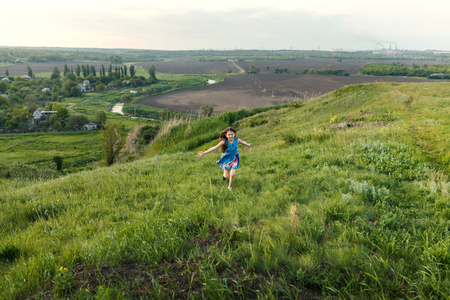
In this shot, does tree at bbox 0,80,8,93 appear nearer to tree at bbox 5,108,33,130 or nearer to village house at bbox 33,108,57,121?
village house at bbox 33,108,57,121

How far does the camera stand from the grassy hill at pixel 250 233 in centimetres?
281

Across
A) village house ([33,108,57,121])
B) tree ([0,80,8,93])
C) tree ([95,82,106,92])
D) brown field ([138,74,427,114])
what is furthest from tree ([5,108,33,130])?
tree ([0,80,8,93])

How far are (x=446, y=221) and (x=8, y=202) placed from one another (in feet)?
30.8

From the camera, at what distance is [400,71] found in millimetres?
106062

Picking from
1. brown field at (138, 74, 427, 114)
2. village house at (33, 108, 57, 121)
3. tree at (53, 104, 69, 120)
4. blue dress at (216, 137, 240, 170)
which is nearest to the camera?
blue dress at (216, 137, 240, 170)

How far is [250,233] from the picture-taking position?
3826 millimetres

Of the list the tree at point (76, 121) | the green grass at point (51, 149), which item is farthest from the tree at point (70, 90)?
the green grass at point (51, 149)

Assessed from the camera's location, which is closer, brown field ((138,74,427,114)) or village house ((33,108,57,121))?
brown field ((138,74,427,114))

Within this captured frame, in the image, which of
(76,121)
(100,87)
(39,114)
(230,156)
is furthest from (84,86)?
(230,156)

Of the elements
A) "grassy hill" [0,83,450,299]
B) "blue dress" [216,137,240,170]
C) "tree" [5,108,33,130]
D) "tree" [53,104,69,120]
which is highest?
"blue dress" [216,137,240,170]

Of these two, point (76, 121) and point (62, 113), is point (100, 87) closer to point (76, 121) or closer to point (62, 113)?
point (62, 113)

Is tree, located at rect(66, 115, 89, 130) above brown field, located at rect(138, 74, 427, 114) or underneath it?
underneath

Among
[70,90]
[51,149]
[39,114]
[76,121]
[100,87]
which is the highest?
[100,87]

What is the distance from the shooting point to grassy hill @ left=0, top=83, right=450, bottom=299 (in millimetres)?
2812
